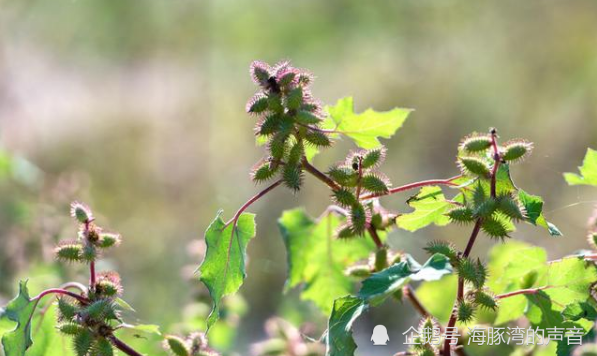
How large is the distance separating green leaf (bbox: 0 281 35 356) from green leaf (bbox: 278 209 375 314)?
0.55 metres

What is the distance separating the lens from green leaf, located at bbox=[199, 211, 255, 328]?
1.33 meters

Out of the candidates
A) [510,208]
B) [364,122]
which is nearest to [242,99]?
[364,122]

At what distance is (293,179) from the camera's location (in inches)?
50.4

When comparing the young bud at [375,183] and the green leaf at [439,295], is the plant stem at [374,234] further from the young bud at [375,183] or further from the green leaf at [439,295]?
the green leaf at [439,295]

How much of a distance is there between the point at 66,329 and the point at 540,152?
698 cm

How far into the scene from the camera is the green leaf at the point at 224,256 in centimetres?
133

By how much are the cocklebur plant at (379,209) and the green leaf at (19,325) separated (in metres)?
0.30

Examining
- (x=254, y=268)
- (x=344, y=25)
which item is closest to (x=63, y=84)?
(x=344, y=25)

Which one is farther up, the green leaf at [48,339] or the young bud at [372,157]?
the young bud at [372,157]

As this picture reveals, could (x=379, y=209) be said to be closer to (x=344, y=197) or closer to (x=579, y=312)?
(x=344, y=197)

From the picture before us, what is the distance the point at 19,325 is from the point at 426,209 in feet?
2.34

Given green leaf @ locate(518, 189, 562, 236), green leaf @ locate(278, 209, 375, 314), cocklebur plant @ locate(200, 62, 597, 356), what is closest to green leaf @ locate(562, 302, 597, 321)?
cocklebur plant @ locate(200, 62, 597, 356)

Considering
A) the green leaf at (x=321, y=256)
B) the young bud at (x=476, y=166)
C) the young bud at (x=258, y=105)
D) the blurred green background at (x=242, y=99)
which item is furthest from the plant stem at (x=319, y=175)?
the blurred green background at (x=242, y=99)

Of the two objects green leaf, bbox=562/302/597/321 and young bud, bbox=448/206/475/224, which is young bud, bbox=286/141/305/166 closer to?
young bud, bbox=448/206/475/224
